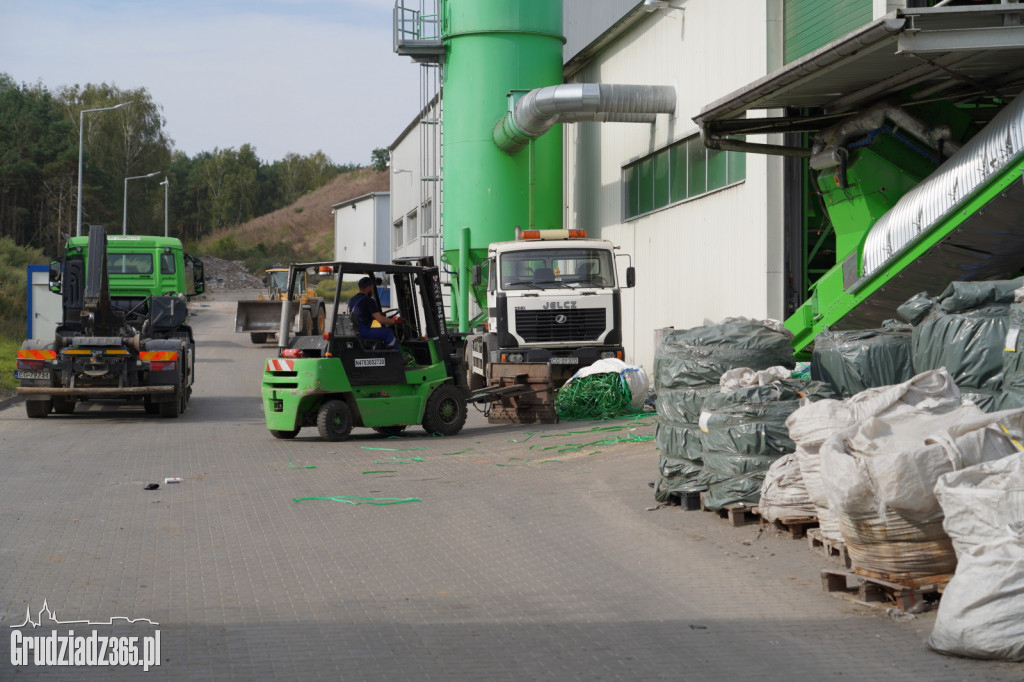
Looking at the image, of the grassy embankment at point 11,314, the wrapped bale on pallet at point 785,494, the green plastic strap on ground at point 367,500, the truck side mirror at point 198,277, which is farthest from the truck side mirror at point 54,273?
the wrapped bale on pallet at point 785,494

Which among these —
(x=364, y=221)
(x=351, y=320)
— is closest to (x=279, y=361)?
(x=351, y=320)

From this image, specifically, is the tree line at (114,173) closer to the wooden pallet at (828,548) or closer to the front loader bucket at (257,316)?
the front loader bucket at (257,316)

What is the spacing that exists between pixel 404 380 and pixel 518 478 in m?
3.73

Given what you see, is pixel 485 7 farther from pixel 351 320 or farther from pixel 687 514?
pixel 687 514

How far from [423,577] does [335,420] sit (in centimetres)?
723

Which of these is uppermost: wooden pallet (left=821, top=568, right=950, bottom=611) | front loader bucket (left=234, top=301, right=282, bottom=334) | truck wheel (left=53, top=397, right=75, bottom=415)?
front loader bucket (left=234, top=301, right=282, bottom=334)

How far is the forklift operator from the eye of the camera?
1399 centimetres

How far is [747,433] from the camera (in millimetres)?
Result: 8148

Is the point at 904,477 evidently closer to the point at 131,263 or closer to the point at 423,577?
the point at 423,577

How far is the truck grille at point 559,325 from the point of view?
1748 cm

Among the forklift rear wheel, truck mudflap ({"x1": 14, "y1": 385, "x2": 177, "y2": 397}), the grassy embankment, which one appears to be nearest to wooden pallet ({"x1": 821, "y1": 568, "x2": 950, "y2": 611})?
the forklift rear wheel

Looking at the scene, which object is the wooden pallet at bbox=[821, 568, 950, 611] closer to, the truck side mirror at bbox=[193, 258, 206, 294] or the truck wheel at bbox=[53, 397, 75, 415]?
the truck wheel at bbox=[53, 397, 75, 415]

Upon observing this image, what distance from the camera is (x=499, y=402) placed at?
1647 cm

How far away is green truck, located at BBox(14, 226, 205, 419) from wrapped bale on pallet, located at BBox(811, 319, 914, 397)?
10902 mm
